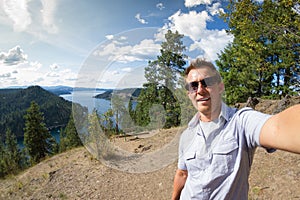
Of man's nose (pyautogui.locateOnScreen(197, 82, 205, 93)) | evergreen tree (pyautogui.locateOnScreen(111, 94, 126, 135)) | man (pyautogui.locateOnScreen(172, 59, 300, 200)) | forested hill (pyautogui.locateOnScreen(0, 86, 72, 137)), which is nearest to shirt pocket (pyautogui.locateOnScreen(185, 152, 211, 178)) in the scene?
man (pyautogui.locateOnScreen(172, 59, 300, 200))

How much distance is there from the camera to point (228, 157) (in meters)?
1.15

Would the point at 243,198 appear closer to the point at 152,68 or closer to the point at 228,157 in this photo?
the point at 228,157

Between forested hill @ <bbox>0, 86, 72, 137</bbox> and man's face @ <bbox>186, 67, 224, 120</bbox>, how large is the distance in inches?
3541

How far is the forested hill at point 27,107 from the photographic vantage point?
11644 centimetres

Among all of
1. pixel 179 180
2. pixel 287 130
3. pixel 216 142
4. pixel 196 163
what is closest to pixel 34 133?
pixel 179 180

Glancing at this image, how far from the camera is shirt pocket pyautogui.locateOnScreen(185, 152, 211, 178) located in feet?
4.04

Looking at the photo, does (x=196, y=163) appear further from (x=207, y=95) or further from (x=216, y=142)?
(x=207, y=95)

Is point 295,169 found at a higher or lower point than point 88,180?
higher

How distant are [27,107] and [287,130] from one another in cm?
19227

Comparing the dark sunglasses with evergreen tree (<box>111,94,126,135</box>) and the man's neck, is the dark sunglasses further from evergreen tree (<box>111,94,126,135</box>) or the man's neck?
evergreen tree (<box>111,94,126,135</box>)

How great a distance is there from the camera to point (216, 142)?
3.97 ft

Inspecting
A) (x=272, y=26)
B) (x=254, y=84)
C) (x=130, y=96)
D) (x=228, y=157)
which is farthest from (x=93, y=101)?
(x=254, y=84)

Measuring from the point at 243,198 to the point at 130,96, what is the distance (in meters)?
1.56

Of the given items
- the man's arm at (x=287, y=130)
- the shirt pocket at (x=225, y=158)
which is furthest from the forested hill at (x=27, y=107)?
the man's arm at (x=287, y=130)
